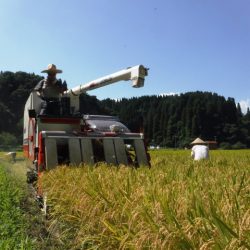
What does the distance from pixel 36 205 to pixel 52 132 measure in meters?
1.30

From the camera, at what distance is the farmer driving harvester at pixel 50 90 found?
8648 mm

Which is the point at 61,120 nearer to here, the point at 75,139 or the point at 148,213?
the point at 75,139

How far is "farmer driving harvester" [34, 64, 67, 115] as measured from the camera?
Result: 8.65 metres

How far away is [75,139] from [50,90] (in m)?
1.63

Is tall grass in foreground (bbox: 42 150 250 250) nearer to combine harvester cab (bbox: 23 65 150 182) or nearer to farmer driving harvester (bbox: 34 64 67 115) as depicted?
Result: combine harvester cab (bbox: 23 65 150 182)

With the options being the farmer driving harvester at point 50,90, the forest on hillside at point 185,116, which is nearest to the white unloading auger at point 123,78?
the farmer driving harvester at point 50,90

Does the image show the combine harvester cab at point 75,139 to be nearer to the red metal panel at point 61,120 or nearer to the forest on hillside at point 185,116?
the red metal panel at point 61,120

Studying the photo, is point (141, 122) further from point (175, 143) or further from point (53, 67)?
point (175, 143)

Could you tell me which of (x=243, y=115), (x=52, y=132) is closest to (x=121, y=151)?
(x=52, y=132)

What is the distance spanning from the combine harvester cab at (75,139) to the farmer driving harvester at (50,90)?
14 cm

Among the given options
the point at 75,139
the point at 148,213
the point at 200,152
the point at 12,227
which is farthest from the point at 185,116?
the point at 148,213

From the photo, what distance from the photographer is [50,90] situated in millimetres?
9062

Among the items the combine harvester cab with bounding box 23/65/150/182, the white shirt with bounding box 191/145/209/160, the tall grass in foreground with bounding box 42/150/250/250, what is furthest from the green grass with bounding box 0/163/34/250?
the white shirt with bounding box 191/145/209/160

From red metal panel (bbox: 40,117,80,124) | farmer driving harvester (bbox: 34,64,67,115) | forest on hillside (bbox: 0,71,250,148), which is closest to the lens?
red metal panel (bbox: 40,117,80,124)
